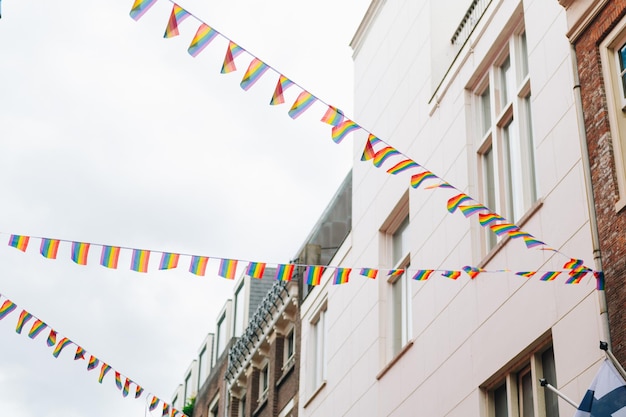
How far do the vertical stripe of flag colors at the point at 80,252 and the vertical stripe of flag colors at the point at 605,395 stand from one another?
5.81 meters


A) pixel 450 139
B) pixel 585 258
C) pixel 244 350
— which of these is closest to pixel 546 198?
pixel 585 258

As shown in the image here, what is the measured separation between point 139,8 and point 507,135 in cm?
786

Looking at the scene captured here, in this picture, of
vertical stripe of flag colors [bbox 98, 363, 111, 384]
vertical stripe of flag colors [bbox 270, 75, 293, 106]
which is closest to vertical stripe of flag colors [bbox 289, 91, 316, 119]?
vertical stripe of flag colors [bbox 270, 75, 293, 106]

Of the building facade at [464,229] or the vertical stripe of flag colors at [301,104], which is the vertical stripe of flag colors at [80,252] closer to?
the vertical stripe of flag colors at [301,104]

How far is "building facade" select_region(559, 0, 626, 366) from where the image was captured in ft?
40.3

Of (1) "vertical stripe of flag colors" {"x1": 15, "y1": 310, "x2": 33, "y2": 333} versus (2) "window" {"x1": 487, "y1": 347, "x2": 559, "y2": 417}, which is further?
(1) "vertical stripe of flag colors" {"x1": 15, "y1": 310, "x2": 33, "y2": 333}

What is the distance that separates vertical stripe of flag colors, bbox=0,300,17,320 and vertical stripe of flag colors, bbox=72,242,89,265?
286 cm

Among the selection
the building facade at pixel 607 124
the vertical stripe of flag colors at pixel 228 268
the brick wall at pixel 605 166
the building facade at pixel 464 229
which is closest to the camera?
the brick wall at pixel 605 166

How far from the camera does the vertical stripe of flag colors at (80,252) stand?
12930mm

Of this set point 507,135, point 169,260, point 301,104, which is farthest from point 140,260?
point 507,135

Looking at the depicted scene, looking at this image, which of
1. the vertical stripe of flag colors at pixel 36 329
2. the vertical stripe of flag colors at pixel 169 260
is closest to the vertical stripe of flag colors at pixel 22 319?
the vertical stripe of flag colors at pixel 36 329

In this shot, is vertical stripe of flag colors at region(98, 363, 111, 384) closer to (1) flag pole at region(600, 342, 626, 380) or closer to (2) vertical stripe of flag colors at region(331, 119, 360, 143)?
(2) vertical stripe of flag colors at region(331, 119, 360, 143)

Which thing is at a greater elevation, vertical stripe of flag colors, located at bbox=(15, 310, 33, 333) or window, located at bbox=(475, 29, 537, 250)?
window, located at bbox=(475, 29, 537, 250)

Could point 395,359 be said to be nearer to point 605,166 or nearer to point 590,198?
point 590,198
